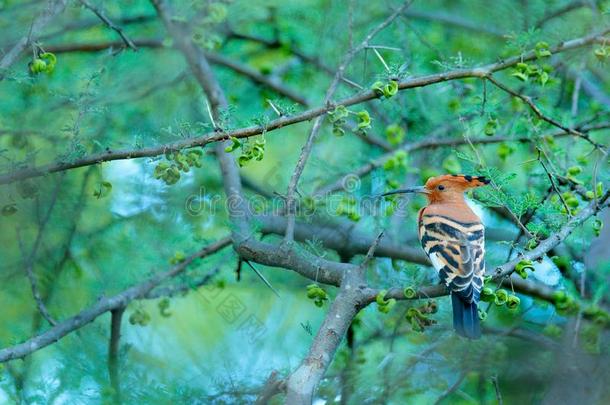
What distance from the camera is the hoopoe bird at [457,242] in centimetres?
387

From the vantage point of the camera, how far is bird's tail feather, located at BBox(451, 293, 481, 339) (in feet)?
12.7

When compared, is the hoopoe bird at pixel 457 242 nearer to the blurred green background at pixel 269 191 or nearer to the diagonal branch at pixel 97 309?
the blurred green background at pixel 269 191

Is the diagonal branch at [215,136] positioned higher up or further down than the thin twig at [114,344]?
higher up

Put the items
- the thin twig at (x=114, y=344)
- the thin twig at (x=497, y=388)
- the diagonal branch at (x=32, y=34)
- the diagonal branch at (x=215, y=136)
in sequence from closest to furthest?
1. the diagonal branch at (x=215, y=136)
2. the thin twig at (x=497, y=388)
3. the diagonal branch at (x=32, y=34)
4. the thin twig at (x=114, y=344)

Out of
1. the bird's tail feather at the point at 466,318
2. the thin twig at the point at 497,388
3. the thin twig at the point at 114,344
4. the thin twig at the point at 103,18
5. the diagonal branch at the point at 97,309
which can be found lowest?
the thin twig at the point at 114,344

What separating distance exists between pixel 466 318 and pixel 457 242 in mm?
418

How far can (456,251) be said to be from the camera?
411 centimetres

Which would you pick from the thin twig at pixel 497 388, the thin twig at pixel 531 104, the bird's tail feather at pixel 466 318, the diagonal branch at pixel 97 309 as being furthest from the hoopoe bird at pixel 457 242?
the diagonal branch at pixel 97 309

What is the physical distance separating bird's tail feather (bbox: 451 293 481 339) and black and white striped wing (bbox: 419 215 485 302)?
0.13ft

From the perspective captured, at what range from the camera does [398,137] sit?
17.5 feet

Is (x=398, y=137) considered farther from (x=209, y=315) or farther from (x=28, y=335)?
(x=28, y=335)

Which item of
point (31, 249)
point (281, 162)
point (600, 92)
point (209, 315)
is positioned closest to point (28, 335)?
point (31, 249)

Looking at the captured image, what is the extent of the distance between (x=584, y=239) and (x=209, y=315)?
2279 mm

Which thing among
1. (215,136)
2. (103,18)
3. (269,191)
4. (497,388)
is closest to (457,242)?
(497,388)
